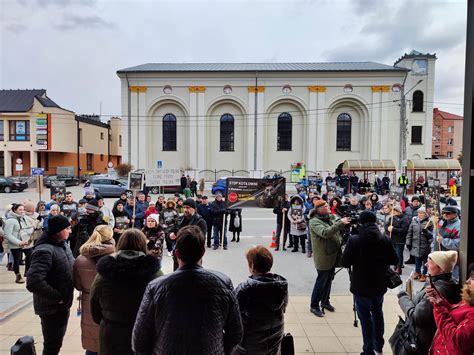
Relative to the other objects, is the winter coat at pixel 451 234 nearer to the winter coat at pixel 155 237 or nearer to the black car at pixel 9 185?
the winter coat at pixel 155 237

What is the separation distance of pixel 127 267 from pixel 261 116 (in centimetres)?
3506

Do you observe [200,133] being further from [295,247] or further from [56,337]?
[56,337]

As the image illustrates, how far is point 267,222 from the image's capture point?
1627 centimetres

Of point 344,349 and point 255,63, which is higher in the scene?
point 255,63

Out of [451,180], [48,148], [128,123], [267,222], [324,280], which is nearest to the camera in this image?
[324,280]

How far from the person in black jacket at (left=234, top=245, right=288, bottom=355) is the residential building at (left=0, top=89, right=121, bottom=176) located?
42.5 metres

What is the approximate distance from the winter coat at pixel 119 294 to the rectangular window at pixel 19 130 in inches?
1885

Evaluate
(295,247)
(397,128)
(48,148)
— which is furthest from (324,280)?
(48,148)

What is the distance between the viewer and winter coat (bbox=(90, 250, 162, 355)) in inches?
119

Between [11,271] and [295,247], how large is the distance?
771 cm

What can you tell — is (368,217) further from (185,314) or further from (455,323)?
(185,314)

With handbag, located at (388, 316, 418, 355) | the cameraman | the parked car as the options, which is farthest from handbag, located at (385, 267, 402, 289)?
the parked car

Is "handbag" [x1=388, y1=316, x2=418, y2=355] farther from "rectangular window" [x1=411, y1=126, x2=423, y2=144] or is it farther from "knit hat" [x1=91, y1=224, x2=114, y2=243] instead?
"rectangular window" [x1=411, y1=126, x2=423, y2=144]

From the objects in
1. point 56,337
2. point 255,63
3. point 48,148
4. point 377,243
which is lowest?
point 56,337
